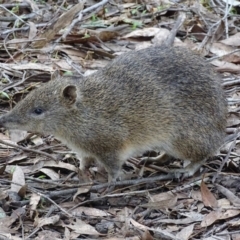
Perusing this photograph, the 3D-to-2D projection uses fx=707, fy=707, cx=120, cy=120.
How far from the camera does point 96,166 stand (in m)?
7.46

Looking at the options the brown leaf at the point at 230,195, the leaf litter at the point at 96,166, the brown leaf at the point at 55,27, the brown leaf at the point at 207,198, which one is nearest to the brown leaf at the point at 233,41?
the leaf litter at the point at 96,166

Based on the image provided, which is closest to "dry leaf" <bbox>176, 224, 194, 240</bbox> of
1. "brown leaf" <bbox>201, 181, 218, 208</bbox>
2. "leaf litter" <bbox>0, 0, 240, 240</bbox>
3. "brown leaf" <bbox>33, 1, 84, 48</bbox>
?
"leaf litter" <bbox>0, 0, 240, 240</bbox>

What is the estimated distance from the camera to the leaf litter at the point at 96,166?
6.18 m

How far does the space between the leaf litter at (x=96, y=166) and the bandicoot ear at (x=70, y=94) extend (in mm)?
607

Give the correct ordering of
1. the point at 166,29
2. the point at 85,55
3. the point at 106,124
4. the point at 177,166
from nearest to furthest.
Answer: the point at 106,124 < the point at 177,166 < the point at 85,55 < the point at 166,29

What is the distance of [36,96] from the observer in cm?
689

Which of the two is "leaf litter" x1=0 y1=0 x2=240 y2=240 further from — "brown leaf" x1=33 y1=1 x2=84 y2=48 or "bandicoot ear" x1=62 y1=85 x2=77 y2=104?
"bandicoot ear" x1=62 y1=85 x2=77 y2=104

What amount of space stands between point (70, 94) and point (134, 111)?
0.65 metres

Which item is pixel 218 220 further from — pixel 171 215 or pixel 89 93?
pixel 89 93

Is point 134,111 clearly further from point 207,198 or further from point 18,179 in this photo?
point 18,179

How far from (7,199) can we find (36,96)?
1.06 meters

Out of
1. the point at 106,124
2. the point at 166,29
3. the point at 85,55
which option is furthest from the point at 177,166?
the point at 166,29

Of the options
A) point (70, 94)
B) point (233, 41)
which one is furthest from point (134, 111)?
point (233, 41)

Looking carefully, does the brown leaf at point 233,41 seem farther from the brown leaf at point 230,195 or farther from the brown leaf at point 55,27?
the brown leaf at point 230,195
